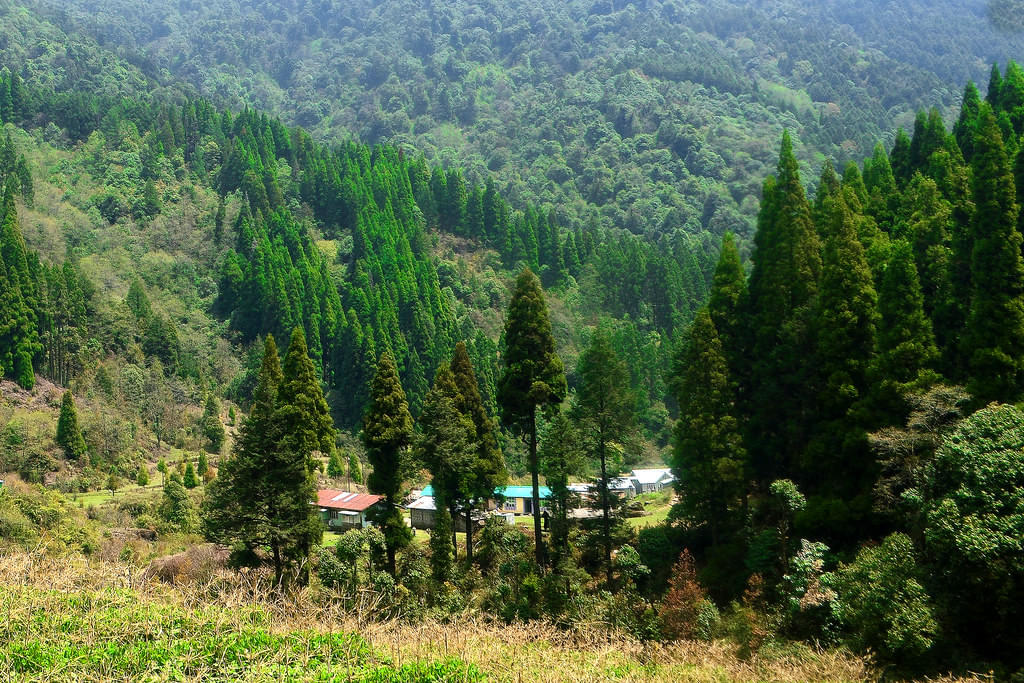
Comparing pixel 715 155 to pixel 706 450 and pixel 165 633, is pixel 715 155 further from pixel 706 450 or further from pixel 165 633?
pixel 165 633

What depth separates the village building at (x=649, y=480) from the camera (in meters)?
58.1

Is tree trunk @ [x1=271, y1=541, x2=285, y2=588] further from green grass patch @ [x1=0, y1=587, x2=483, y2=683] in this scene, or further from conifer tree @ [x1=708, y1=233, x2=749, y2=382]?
conifer tree @ [x1=708, y1=233, x2=749, y2=382]

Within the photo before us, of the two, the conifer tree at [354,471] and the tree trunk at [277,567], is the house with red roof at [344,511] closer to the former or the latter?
the conifer tree at [354,471]

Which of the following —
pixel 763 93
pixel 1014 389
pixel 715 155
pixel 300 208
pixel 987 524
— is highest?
pixel 763 93

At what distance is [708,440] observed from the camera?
91.8 feet

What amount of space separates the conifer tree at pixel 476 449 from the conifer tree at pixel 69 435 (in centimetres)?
3039

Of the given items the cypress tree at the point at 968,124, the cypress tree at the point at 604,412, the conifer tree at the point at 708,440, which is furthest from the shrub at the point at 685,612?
the cypress tree at the point at 968,124

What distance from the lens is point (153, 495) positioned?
45812mm

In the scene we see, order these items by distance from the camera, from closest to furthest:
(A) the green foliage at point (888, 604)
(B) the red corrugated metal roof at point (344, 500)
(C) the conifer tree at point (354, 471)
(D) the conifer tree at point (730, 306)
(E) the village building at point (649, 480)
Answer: (A) the green foliage at point (888, 604), (D) the conifer tree at point (730, 306), (B) the red corrugated metal roof at point (344, 500), (C) the conifer tree at point (354, 471), (E) the village building at point (649, 480)

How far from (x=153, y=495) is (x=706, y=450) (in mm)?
30606

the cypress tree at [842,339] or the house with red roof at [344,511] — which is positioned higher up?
the cypress tree at [842,339]

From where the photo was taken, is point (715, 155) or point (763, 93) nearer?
point (715, 155)

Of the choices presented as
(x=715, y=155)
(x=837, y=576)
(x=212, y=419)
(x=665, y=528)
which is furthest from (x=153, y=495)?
(x=715, y=155)

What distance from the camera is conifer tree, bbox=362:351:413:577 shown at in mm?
30031
